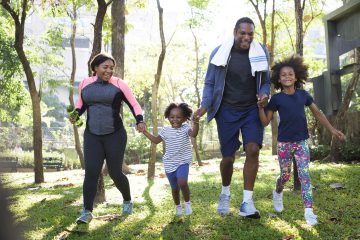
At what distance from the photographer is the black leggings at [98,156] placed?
17.6 ft

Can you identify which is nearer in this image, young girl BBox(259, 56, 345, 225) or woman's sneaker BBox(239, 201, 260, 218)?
woman's sneaker BBox(239, 201, 260, 218)

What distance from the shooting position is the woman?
5.39 meters

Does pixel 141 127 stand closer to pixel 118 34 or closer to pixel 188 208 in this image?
pixel 188 208

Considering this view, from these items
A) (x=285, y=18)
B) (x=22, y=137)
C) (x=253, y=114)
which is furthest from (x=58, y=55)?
(x=253, y=114)

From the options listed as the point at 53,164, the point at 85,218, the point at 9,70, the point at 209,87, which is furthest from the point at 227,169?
the point at 53,164

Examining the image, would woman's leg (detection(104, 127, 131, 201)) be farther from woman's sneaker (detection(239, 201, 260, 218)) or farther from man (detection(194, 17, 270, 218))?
woman's sneaker (detection(239, 201, 260, 218))

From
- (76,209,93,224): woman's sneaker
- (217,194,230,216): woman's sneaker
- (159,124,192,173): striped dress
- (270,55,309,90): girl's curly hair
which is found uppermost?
(270,55,309,90): girl's curly hair

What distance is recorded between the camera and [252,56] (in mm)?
5008

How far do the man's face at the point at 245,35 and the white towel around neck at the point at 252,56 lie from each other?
66 mm

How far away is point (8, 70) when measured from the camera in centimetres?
1325

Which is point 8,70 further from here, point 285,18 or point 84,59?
point 84,59

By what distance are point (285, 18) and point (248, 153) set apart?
55.7 ft

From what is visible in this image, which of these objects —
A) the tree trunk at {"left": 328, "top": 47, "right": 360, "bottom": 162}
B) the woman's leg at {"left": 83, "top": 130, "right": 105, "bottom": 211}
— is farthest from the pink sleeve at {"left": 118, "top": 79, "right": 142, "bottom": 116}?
the tree trunk at {"left": 328, "top": 47, "right": 360, "bottom": 162}

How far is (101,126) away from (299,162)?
228cm
